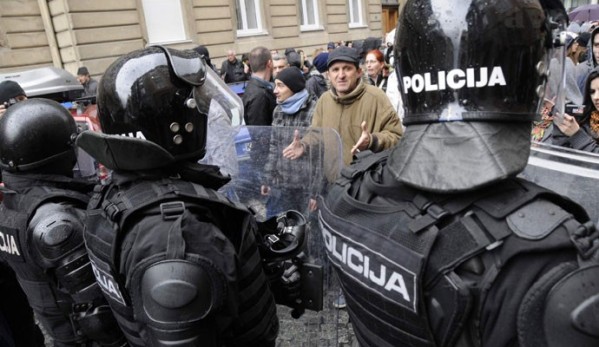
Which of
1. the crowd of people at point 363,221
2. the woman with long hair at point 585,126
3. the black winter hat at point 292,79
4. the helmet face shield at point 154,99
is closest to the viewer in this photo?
the crowd of people at point 363,221

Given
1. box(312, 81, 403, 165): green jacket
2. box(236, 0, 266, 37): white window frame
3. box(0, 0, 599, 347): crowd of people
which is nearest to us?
box(0, 0, 599, 347): crowd of people

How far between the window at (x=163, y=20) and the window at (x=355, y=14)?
9188 millimetres

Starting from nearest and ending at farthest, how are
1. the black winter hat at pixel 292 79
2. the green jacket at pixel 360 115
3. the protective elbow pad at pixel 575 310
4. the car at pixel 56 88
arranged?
the protective elbow pad at pixel 575 310 < the green jacket at pixel 360 115 < the black winter hat at pixel 292 79 < the car at pixel 56 88

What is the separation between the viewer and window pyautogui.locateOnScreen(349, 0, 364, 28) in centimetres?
1852

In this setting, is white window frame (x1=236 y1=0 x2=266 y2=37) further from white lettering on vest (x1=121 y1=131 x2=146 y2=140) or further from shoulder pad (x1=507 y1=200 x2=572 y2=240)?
shoulder pad (x1=507 y1=200 x2=572 y2=240)

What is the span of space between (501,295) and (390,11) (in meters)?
22.8

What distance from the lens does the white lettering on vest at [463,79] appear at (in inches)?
37.1

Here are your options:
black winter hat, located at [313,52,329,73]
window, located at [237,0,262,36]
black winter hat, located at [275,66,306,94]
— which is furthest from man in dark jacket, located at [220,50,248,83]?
black winter hat, located at [275,66,306,94]

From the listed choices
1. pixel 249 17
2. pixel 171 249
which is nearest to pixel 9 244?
pixel 171 249

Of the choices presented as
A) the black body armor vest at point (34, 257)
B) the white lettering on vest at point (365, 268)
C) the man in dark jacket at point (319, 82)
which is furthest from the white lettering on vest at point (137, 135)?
the man in dark jacket at point (319, 82)

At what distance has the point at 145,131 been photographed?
4.77ft

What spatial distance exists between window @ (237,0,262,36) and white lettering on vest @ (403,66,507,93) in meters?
13.4

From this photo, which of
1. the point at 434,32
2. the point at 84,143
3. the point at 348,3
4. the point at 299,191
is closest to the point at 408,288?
the point at 434,32

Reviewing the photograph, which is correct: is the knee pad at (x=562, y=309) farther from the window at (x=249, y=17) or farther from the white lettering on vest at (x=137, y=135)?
A: the window at (x=249, y=17)
